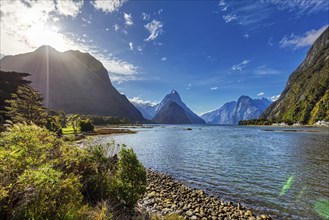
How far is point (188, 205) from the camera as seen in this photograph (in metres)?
14.6

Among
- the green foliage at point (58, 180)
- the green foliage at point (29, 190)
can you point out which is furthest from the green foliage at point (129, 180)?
the green foliage at point (29, 190)

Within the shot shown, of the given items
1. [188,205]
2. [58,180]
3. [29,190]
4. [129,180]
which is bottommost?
[188,205]

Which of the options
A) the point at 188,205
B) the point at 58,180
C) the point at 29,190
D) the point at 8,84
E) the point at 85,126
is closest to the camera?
the point at 29,190

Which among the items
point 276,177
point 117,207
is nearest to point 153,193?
point 117,207

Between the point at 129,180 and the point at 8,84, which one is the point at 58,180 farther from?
the point at 8,84

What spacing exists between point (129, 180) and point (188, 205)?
20.9 ft

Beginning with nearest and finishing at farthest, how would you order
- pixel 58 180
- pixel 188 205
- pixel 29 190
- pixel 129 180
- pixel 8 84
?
1. pixel 29 190
2. pixel 58 180
3. pixel 129 180
4. pixel 188 205
5. pixel 8 84

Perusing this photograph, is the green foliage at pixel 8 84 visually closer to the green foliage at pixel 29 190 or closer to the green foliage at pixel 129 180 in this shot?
the green foliage at pixel 129 180

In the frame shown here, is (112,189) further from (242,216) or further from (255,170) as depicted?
(255,170)

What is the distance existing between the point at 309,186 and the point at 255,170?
713cm

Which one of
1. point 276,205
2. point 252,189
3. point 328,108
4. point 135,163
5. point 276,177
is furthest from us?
point 328,108

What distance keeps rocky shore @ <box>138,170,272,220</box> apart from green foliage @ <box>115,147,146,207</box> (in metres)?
1.48

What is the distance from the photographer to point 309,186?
64.5ft

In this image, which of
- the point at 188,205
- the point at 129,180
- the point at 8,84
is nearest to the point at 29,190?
the point at 129,180
